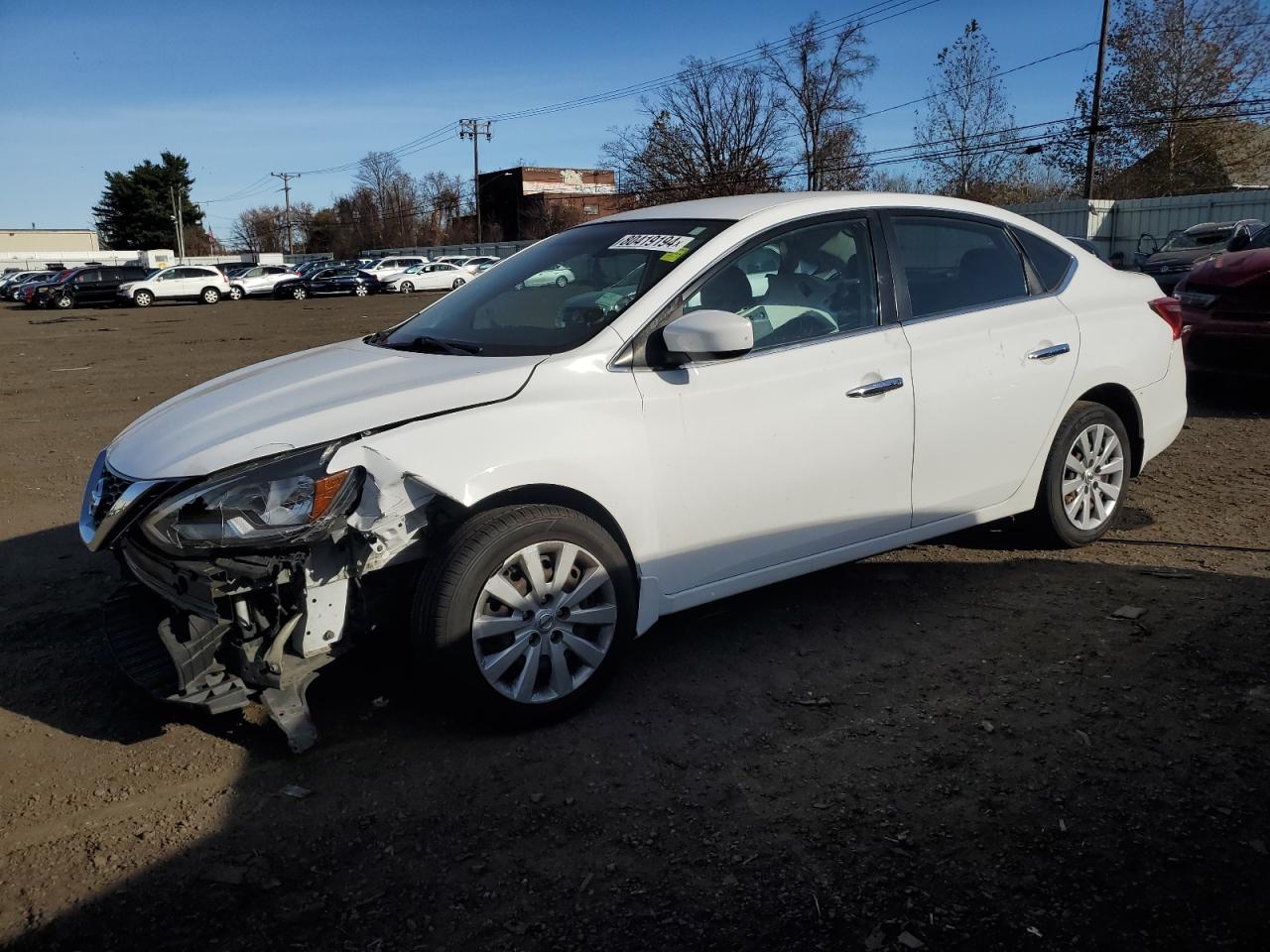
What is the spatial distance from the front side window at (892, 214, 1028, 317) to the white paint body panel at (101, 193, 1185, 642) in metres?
0.09

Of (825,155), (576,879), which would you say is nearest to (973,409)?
→ (576,879)

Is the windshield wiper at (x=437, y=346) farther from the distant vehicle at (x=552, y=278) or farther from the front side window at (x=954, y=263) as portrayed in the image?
the front side window at (x=954, y=263)

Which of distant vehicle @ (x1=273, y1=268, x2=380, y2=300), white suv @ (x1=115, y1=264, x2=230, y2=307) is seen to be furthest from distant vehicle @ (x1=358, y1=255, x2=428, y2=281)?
white suv @ (x1=115, y1=264, x2=230, y2=307)

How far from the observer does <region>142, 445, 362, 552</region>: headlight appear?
3068mm

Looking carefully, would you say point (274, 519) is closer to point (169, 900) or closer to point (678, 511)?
point (169, 900)

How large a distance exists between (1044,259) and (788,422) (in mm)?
1946

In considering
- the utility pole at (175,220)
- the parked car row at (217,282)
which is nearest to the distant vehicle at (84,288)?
the parked car row at (217,282)

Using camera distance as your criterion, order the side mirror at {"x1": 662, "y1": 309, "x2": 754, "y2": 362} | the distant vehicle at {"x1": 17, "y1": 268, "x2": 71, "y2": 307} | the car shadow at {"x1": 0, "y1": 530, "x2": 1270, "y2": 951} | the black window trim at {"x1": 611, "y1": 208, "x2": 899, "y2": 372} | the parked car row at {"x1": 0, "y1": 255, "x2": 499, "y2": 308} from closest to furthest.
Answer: the car shadow at {"x1": 0, "y1": 530, "x2": 1270, "y2": 951}, the side mirror at {"x1": 662, "y1": 309, "x2": 754, "y2": 362}, the black window trim at {"x1": 611, "y1": 208, "x2": 899, "y2": 372}, the parked car row at {"x1": 0, "y1": 255, "x2": 499, "y2": 308}, the distant vehicle at {"x1": 17, "y1": 268, "x2": 71, "y2": 307}

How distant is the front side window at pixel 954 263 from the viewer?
171 inches

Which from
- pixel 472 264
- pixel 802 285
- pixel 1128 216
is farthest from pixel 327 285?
pixel 802 285

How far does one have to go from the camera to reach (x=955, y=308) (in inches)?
174

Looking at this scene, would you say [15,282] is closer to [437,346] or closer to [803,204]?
[437,346]

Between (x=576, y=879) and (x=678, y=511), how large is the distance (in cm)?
137

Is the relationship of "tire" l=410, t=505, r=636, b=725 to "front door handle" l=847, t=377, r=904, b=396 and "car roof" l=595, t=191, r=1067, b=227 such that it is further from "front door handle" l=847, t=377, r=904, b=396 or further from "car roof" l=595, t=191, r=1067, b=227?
"car roof" l=595, t=191, r=1067, b=227
